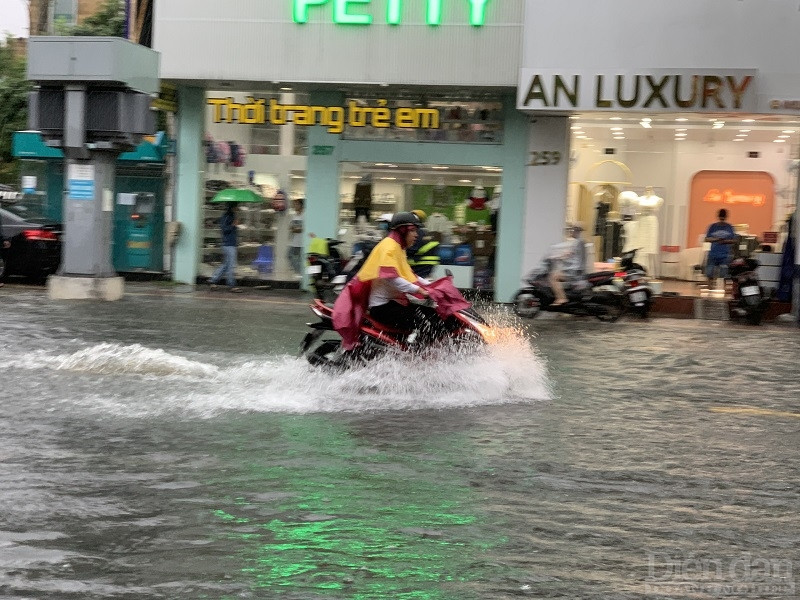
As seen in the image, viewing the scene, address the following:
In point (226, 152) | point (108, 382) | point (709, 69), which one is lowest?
point (108, 382)

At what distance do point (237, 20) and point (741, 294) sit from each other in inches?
460

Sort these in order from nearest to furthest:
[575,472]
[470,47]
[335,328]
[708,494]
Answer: [708,494], [575,472], [335,328], [470,47]

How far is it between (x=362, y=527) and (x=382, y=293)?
490 centimetres

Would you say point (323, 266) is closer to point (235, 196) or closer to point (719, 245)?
point (235, 196)

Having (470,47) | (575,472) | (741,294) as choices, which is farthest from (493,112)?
(575,472)

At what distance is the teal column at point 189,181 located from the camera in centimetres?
2602

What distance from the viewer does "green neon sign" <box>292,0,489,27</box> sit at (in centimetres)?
2331

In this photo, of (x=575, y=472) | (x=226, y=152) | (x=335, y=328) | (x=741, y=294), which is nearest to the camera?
(x=575, y=472)

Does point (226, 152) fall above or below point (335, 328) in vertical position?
above

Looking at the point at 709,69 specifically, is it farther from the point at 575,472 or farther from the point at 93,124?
the point at 575,472

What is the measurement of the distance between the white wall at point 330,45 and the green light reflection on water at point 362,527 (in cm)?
1602

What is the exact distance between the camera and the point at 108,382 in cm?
1112

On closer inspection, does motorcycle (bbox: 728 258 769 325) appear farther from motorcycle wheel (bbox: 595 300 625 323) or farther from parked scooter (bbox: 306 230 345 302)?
parked scooter (bbox: 306 230 345 302)

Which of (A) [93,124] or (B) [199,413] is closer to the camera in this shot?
(B) [199,413]
